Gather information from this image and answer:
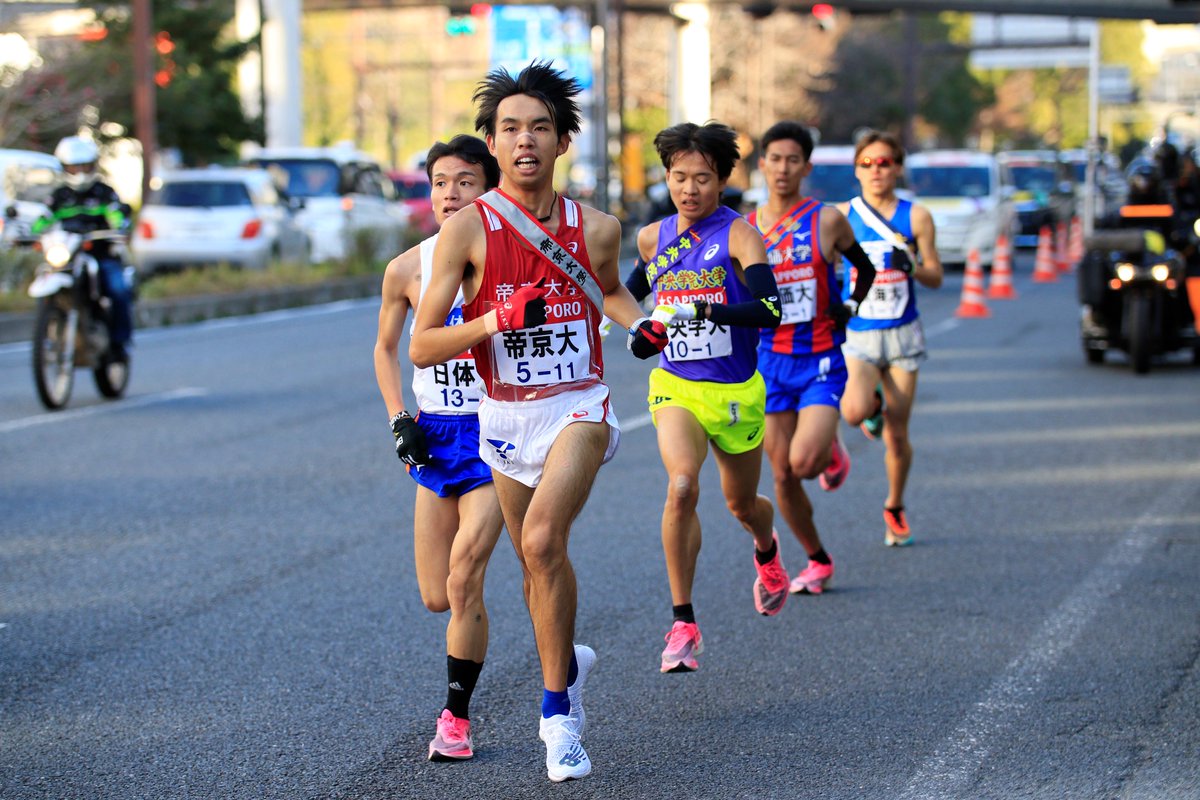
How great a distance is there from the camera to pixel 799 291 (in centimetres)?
740

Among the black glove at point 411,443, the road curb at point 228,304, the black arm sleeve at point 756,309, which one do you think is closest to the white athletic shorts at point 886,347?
the black arm sleeve at point 756,309

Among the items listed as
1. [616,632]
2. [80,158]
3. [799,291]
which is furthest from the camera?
[80,158]

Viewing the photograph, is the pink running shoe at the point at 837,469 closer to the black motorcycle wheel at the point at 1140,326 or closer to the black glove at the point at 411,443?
the black glove at the point at 411,443

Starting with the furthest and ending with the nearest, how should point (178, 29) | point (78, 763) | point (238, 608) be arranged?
1. point (178, 29)
2. point (238, 608)
3. point (78, 763)

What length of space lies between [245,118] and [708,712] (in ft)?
118

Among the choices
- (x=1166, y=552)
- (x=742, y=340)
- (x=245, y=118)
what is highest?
(x=245, y=118)

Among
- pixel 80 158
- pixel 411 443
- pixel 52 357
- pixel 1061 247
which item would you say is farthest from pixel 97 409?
pixel 1061 247

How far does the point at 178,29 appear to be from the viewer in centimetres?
3803

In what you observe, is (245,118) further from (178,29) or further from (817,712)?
(817,712)

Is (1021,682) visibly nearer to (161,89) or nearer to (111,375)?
(111,375)

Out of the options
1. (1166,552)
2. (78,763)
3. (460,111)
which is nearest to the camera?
(78,763)

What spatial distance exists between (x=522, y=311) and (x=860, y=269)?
3227 mm

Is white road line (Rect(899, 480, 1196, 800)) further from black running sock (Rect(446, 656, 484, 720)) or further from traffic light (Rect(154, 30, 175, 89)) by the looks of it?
traffic light (Rect(154, 30, 175, 89))

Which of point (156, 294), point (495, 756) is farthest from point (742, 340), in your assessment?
point (156, 294)
